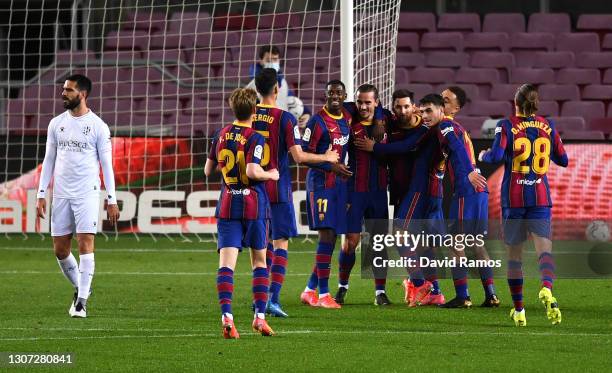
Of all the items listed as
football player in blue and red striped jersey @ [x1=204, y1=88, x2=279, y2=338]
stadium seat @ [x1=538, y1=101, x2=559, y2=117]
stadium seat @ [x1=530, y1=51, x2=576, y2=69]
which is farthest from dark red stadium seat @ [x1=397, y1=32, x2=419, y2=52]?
football player in blue and red striped jersey @ [x1=204, y1=88, x2=279, y2=338]

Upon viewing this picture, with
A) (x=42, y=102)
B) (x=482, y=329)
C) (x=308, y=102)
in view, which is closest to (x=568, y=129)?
(x=308, y=102)

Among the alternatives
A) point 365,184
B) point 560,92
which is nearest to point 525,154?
point 365,184

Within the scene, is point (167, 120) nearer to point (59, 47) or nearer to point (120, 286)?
point (59, 47)

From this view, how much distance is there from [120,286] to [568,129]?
10.2 meters

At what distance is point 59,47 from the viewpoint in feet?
76.2

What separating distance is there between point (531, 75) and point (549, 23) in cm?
131

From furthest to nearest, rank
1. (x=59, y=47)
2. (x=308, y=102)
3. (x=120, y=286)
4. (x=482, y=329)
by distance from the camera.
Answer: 1. (x=59, y=47)
2. (x=308, y=102)
3. (x=120, y=286)
4. (x=482, y=329)

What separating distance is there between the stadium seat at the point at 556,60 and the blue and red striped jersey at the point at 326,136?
11.5 meters

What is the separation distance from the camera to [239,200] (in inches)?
334

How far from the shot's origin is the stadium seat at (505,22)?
72.6 feet

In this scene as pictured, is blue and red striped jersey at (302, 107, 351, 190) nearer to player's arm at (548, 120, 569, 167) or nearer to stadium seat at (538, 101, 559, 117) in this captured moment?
player's arm at (548, 120, 569, 167)

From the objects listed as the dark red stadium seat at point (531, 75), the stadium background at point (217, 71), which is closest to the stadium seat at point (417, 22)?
the stadium background at point (217, 71)

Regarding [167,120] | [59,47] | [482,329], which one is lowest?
[482,329]

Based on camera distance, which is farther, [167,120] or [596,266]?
[167,120]
